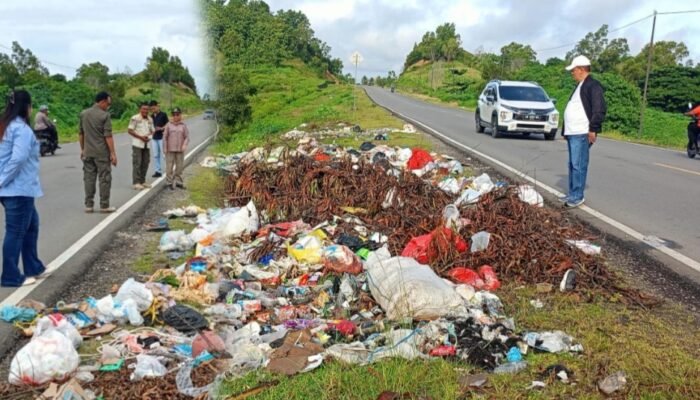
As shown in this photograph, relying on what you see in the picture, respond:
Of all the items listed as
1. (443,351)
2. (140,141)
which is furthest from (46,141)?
(443,351)

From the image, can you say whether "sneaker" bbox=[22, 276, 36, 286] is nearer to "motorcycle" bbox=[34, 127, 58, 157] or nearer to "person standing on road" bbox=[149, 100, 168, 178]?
"person standing on road" bbox=[149, 100, 168, 178]

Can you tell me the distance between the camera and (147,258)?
685 centimetres

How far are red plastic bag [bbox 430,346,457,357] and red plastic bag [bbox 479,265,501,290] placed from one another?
4.89 feet

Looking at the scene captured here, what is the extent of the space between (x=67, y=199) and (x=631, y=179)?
32.6 ft

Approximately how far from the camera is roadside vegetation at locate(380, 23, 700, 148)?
31.1 m

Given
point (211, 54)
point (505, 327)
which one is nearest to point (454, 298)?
point (505, 327)

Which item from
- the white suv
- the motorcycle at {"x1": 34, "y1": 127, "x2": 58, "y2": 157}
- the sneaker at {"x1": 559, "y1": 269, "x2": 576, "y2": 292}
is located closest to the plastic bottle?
the sneaker at {"x1": 559, "y1": 269, "x2": 576, "y2": 292}

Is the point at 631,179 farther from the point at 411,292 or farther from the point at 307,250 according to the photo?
the point at 411,292

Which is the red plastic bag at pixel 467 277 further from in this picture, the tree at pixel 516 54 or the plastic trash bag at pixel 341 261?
the tree at pixel 516 54

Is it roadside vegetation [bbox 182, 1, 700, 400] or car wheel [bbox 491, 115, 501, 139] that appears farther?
car wheel [bbox 491, 115, 501, 139]

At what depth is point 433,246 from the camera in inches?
244

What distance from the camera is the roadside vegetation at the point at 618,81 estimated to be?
102 ft

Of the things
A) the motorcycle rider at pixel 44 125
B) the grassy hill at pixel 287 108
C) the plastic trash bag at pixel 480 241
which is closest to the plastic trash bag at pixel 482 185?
the plastic trash bag at pixel 480 241

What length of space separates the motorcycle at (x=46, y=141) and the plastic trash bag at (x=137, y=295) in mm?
15529
